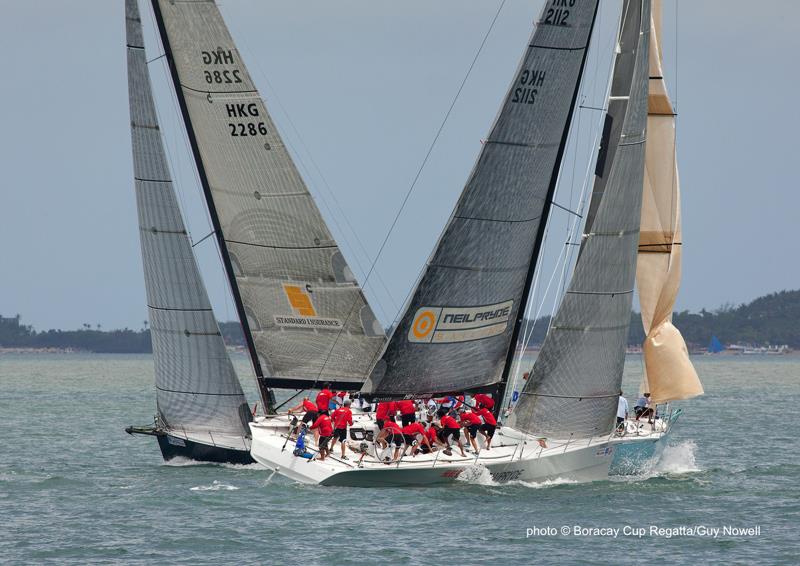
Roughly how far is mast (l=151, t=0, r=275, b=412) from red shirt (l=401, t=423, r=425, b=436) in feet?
16.5

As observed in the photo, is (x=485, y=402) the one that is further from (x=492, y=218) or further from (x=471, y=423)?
(x=492, y=218)

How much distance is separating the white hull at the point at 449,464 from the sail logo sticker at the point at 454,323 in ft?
5.95

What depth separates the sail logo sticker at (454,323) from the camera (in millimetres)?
25656

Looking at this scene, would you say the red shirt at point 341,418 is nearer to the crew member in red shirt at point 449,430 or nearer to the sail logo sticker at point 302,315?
the crew member in red shirt at point 449,430

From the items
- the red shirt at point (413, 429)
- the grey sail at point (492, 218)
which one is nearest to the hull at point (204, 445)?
the grey sail at point (492, 218)

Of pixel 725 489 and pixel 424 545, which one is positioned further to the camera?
pixel 725 489

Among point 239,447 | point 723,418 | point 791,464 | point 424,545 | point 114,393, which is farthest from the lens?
point 114,393

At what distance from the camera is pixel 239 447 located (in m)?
28.7

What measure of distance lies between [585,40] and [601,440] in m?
6.92

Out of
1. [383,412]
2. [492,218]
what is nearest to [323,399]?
[383,412]

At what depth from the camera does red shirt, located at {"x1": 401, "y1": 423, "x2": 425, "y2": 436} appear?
24844 mm

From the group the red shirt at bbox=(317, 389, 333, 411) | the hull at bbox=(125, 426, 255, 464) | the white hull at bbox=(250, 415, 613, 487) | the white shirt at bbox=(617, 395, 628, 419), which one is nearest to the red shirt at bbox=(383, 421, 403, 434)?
the white hull at bbox=(250, 415, 613, 487)

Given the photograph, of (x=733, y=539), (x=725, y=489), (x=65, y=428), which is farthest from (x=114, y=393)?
(x=733, y=539)

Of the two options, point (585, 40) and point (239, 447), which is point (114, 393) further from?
point (585, 40)
